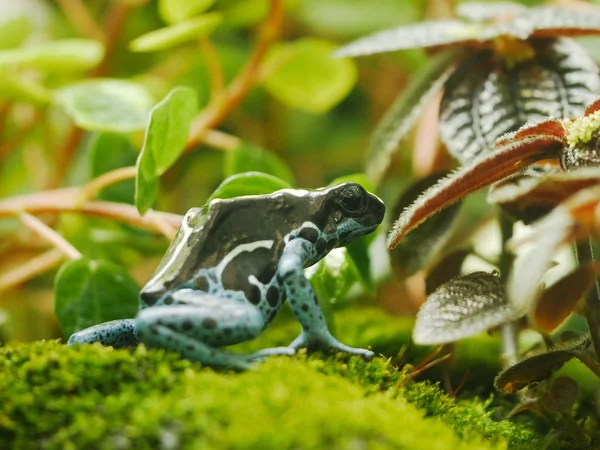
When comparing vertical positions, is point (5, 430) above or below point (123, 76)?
below

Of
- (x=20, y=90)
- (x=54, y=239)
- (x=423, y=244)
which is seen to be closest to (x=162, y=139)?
(x=54, y=239)

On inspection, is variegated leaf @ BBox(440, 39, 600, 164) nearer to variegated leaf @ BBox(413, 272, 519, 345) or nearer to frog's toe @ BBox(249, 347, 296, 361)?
variegated leaf @ BBox(413, 272, 519, 345)

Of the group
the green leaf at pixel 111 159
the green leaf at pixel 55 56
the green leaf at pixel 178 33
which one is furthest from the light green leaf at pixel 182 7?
the green leaf at pixel 111 159

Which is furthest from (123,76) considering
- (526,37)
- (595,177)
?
(595,177)

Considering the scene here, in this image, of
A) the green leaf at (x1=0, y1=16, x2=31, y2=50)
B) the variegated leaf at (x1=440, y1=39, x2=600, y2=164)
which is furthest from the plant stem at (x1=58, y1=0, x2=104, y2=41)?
the variegated leaf at (x1=440, y1=39, x2=600, y2=164)

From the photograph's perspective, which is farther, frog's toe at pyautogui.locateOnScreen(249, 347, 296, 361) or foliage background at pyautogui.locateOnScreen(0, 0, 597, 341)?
foliage background at pyautogui.locateOnScreen(0, 0, 597, 341)

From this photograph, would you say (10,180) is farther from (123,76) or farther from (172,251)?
(172,251)

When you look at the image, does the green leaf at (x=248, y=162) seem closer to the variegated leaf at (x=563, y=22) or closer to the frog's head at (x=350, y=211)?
the frog's head at (x=350, y=211)

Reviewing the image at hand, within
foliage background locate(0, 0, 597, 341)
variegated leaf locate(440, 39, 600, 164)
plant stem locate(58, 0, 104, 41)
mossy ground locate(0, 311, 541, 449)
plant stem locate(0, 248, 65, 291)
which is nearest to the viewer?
mossy ground locate(0, 311, 541, 449)
